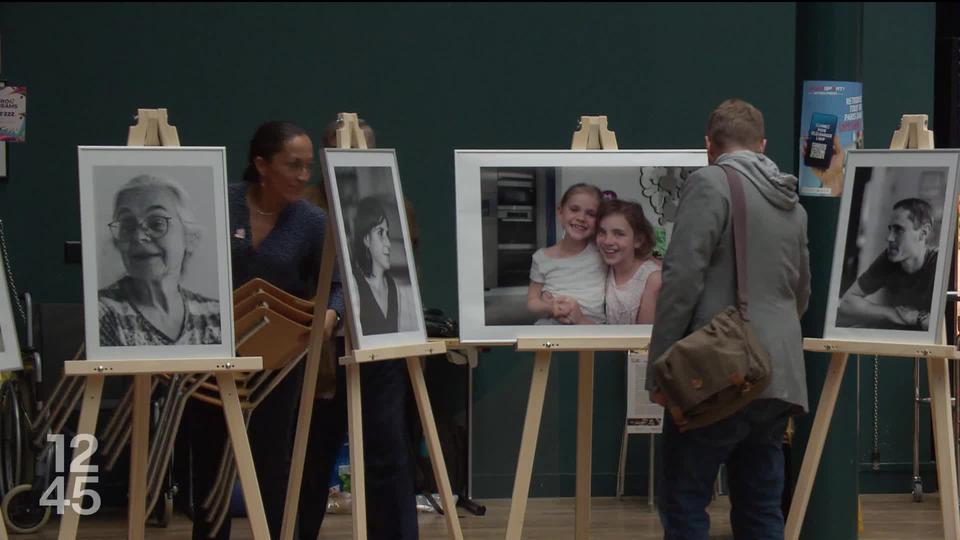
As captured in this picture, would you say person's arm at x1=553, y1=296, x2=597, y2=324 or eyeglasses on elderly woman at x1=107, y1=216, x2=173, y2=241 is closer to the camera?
eyeglasses on elderly woman at x1=107, y1=216, x2=173, y2=241

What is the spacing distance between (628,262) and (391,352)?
77 cm

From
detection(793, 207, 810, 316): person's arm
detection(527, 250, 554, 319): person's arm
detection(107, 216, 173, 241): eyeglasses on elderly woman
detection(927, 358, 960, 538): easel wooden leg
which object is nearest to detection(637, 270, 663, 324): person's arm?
detection(527, 250, 554, 319): person's arm

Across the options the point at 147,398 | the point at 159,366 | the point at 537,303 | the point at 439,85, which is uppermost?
the point at 439,85

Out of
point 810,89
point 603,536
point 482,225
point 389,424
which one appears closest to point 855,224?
point 810,89

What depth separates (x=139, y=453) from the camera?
395 cm

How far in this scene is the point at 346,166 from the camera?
3.94m

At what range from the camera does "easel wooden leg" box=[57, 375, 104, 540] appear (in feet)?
11.6

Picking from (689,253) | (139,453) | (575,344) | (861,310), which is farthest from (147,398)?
(861,310)

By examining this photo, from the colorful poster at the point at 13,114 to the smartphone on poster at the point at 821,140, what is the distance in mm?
3187

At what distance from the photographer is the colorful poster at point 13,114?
5.80 meters

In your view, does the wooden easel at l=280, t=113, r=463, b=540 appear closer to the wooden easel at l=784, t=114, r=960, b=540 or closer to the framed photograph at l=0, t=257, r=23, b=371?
the framed photograph at l=0, t=257, r=23, b=371

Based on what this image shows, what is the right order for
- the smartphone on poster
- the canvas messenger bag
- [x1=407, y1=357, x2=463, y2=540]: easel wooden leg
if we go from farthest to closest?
the smartphone on poster < [x1=407, y1=357, x2=463, y2=540]: easel wooden leg < the canvas messenger bag

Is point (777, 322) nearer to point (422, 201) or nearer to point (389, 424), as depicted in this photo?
point (389, 424)

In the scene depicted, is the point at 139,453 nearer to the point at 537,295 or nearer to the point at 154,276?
the point at 154,276
